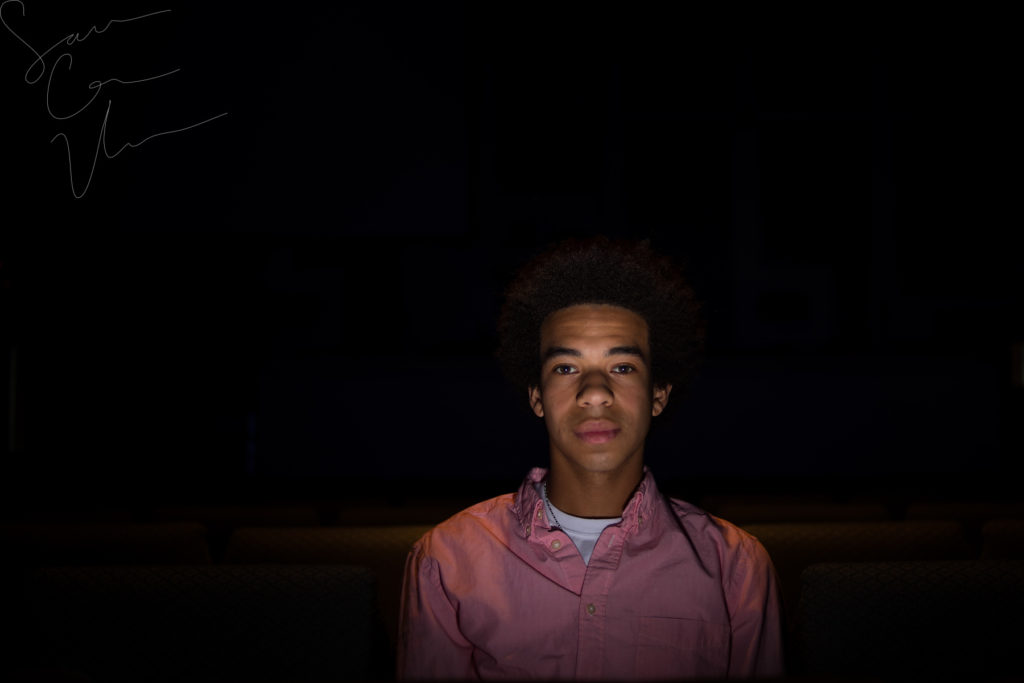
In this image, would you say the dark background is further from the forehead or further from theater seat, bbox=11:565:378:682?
theater seat, bbox=11:565:378:682

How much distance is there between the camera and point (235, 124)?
3.99m

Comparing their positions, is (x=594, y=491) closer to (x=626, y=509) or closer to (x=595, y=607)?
(x=626, y=509)

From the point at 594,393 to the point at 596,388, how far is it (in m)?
0.01

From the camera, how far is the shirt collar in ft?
4.32

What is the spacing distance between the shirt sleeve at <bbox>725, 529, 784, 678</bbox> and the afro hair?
51 centimetres

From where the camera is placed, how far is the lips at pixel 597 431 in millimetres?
1309

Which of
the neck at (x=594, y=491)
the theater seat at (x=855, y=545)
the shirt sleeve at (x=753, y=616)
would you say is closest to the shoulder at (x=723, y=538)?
the shirt sleeve at (x=753, y=616)

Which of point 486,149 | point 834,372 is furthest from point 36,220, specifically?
point 834,372

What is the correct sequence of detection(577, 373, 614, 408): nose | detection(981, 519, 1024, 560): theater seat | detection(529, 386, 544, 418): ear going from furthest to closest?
1. detection(981, 519, 1024, 560): theater seat
2. detection(529, 386, 544, 418): ear
3. detection(577, 373, 614, 408): nose

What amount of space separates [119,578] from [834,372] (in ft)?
13.8

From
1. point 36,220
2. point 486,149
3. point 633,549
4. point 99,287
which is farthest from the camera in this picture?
point 486,149

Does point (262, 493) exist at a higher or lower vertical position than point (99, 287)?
lower

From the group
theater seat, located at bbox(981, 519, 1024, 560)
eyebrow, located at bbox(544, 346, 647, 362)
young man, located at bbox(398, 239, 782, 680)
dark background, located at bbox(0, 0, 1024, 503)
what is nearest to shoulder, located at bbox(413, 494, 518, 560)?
young man, located at bbox(398, 239, 782, 680)

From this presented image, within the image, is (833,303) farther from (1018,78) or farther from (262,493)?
(262,493)
